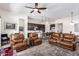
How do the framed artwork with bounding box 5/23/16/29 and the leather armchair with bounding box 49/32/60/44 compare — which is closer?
the framed artwork with bounding box 5/23/16/29

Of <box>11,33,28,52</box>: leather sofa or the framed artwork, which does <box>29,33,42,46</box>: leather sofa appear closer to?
<box>11,33,28,52</box>: leather sofa

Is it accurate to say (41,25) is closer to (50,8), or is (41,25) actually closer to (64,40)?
(50,8)

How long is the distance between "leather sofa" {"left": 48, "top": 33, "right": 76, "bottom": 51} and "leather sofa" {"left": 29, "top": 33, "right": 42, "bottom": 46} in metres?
0.23

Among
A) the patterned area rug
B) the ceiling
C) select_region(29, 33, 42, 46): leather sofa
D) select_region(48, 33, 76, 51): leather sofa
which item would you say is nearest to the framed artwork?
the ceiling

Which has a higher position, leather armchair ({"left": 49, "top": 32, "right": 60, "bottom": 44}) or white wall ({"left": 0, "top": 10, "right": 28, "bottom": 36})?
white wall ({"left": 0, "top": 10, "right": 28, "bottom": 36})

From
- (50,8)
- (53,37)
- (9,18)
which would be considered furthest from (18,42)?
(50,8)

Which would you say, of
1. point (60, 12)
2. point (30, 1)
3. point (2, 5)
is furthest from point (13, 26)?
point (60, 12)

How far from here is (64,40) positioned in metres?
2.22

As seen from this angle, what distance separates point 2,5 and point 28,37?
2.66 feet

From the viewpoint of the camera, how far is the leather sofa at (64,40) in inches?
85.0

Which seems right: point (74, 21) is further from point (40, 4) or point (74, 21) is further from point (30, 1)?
point (30, 1)

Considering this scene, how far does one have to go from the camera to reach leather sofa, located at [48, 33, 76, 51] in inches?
85.0

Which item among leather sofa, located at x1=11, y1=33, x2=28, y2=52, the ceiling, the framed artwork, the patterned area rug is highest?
the ceiling

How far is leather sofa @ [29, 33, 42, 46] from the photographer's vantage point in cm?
224
